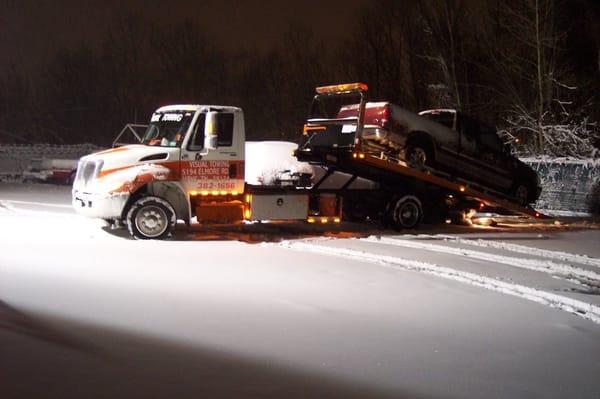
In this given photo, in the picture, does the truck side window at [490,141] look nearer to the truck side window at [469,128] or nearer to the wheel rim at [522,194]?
the truck side window at [469,128]

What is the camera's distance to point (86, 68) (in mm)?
68375

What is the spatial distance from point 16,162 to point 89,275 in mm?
40214

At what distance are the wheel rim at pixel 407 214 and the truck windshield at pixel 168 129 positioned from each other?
5.58m

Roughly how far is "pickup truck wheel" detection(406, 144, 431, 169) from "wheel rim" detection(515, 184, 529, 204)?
342cm

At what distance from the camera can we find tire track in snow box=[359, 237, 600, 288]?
11102 millimetres

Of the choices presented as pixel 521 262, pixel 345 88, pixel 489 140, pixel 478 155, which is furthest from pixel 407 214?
pixel 521 262

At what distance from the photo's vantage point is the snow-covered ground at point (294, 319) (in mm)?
5762

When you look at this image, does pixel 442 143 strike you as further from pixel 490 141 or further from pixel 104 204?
pixel 104 204

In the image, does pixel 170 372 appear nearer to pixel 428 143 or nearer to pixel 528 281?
pixel 528 281

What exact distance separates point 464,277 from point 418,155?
603 centimetres

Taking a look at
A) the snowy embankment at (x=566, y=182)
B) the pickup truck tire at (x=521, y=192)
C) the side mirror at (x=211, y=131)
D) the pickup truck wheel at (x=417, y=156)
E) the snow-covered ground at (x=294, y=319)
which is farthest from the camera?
the snowy embankment at (x=566, y=182)

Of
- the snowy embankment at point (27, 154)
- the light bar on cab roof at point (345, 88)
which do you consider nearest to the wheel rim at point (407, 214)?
the light bar on cab roof at point (345, 88)

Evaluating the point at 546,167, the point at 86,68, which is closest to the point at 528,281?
the point at 546,167

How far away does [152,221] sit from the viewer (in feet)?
45.8
